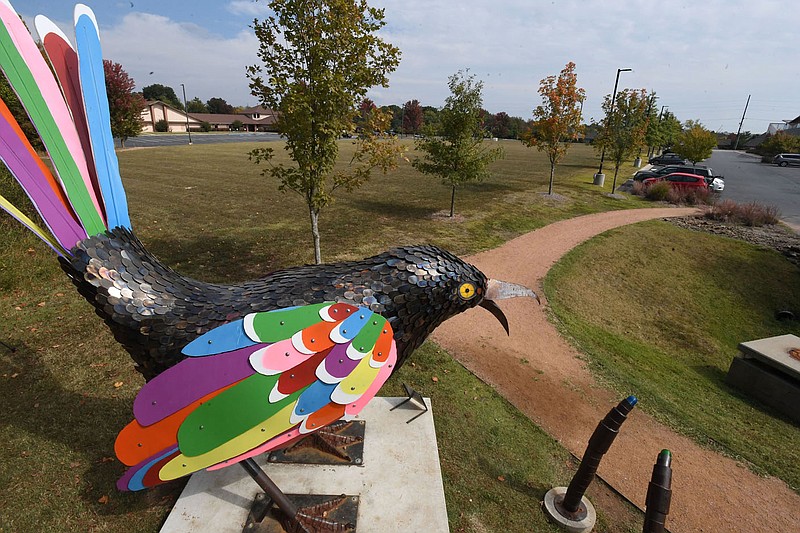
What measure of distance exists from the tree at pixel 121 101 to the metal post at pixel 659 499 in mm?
30758

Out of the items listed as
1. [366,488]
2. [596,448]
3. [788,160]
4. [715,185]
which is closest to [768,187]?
[715,185]

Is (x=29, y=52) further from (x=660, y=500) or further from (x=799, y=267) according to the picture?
(x=799, y=267)

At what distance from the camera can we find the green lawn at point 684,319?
573 centimetres

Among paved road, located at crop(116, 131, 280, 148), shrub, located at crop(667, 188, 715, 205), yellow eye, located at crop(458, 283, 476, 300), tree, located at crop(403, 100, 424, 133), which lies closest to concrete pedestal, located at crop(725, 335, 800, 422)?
yellow eye, located at crop(458, 283, 476, 300)

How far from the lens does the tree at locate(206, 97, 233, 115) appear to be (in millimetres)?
95625

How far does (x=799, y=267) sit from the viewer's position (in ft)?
39.5

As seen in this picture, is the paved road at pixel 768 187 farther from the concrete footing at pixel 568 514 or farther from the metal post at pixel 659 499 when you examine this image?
the metal post at pixel 659 499

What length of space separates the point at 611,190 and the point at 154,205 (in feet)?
70.9

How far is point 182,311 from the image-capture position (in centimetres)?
308

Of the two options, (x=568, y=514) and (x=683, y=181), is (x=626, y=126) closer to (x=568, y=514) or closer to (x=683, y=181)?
(x=683, y=181)

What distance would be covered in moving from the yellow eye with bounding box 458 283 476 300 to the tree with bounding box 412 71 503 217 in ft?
34.9

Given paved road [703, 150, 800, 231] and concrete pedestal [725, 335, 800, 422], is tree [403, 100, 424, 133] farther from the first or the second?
concrete pedestal [725, 335, 800, 422]

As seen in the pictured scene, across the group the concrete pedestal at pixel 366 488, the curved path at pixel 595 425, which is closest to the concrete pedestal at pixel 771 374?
the curved path at pixel 595 425

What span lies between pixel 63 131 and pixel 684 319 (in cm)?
1126
